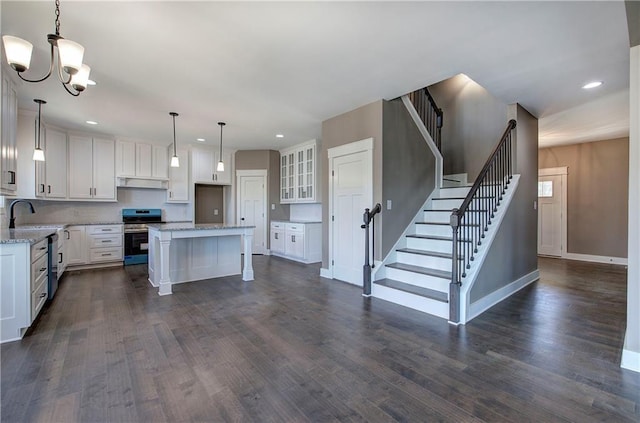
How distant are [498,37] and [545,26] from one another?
1.07ft

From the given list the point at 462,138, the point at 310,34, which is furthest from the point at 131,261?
the point at 462,138

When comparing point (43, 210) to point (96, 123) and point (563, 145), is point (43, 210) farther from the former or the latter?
point (563, 145)

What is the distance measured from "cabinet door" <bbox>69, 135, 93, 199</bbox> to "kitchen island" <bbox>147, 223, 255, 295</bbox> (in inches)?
83.7

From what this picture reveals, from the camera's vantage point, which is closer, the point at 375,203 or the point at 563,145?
the point at 375,203

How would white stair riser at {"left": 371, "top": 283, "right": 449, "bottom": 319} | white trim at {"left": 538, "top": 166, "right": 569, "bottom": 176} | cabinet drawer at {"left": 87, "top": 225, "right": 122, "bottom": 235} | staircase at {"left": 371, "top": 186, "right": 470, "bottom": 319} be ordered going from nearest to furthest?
white stair riser at {"left": 371, "top": 283, "right": 449, "bottom": 319}, staircase at {"left": 371, "top": 186, "right": 470, "bottom": 319}, cabinet drawer at {"left": 87, "top": 225, "right": 122, "bottom": 235}, white trim at {"left": 538, "top": 166, "right": 569, "bottom": 176}

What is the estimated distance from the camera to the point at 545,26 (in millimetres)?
2371

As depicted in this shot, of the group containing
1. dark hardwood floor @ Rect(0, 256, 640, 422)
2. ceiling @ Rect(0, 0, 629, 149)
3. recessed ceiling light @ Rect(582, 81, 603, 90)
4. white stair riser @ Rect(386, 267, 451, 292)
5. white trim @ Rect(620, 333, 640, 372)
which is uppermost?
recessed ceiling light @ Rect(582, 81, 603, 90)

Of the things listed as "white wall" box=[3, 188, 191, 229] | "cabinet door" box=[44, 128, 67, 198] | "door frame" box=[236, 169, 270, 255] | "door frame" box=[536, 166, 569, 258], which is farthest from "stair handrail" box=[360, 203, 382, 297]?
"door frame" box=[536, 166, 569, 258]

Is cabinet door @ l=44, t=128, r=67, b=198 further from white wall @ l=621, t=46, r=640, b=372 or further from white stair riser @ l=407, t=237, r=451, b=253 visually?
white wall @ l=621, t=46, r=640, b=372

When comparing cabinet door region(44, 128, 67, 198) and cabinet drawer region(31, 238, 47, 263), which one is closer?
cabinet drawer region(31, 238, 47, 263)

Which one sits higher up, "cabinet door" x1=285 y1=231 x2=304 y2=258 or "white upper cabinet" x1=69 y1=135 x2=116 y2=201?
"white upper cabinet" x1=69 y1=135 x2=116 y2=201

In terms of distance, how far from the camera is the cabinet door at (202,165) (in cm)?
688

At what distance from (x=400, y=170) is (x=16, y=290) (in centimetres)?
447

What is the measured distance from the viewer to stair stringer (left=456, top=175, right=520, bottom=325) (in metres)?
3.05
